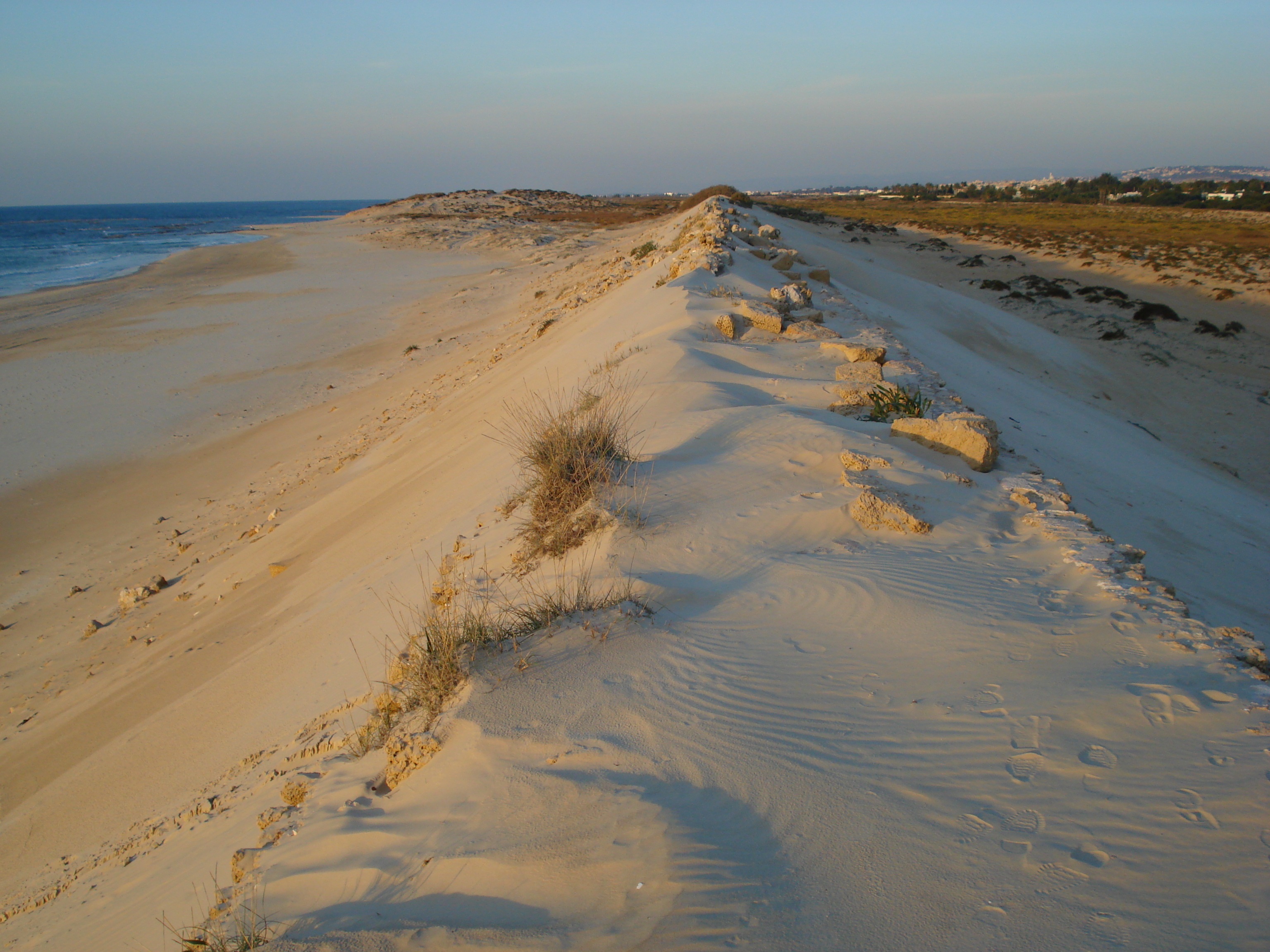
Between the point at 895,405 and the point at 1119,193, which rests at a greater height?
the point at 1119,193

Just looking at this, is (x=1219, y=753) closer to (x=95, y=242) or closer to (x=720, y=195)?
(x=720, y=195)

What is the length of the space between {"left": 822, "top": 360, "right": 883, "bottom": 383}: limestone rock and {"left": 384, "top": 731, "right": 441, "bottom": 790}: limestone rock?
5.36 m

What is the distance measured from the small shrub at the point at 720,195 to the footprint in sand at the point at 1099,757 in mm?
25197

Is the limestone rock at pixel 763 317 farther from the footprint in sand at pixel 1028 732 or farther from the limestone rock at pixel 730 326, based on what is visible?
the footprint in sand at pixel 1028 732

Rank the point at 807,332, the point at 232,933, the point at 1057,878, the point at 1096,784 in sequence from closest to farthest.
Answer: the point at 1057,878 → the point at 232,933 → the point at 1096,784 → the point at 807,332

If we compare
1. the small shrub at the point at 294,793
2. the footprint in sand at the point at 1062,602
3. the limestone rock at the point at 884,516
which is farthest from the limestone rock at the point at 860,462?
the small shrub at the point at 294,793

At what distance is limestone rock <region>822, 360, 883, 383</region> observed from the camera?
6680 millimetres

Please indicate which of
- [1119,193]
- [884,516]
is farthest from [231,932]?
[1119,193]

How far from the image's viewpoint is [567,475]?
4.16 meters

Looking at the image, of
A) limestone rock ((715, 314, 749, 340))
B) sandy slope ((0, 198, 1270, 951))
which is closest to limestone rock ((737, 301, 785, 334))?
limestone rock ((715, 314, 749, 340))

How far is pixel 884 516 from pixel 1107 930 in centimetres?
241

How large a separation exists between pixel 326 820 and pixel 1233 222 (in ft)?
129

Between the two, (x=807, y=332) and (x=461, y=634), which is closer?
→ (x=461, y=634)

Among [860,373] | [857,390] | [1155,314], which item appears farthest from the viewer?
[1155,314]
